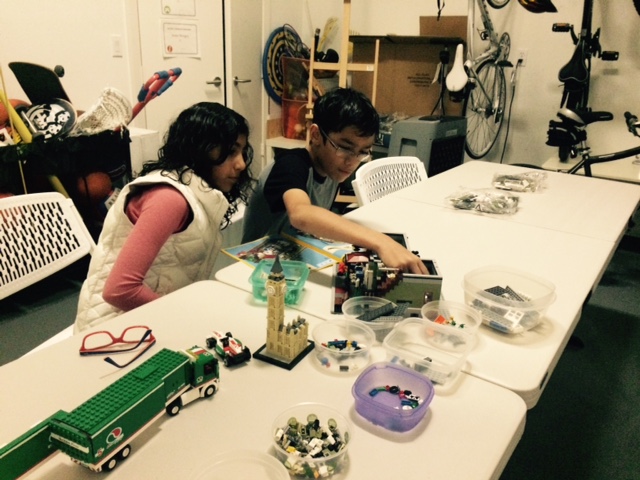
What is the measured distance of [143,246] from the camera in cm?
112

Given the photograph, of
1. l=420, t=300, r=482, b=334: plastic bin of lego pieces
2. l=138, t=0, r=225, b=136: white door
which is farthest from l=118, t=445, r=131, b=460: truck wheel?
l=138, t=0, r=225, b=136: white door

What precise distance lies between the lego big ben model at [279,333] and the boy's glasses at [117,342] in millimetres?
203

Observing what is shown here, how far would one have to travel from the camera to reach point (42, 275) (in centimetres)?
141

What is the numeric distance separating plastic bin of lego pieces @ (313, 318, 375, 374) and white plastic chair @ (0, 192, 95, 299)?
2.86 feet

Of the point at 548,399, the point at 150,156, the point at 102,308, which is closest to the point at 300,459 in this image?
the point at 102,308

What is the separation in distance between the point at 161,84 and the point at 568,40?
2883 millimetres

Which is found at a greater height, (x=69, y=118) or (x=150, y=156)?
(x=69, y=118)

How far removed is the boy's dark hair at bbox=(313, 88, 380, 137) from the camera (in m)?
1.47

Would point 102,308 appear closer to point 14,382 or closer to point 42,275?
point 42,275

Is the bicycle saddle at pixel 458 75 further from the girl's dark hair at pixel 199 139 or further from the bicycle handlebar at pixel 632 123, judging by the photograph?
the girl's dark hair at pixel 199 139

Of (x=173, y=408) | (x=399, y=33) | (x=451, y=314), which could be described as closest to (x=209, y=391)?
(x=173, y=408)

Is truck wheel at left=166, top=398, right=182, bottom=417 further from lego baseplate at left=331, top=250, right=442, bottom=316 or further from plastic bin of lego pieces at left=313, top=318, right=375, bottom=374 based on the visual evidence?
lego baseplate at left=331, top=250, right=442, bottom=316

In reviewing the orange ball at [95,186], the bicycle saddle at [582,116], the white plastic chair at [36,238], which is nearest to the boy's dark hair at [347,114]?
the white plastic chair at [36,238]

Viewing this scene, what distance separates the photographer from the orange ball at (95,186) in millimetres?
2617
